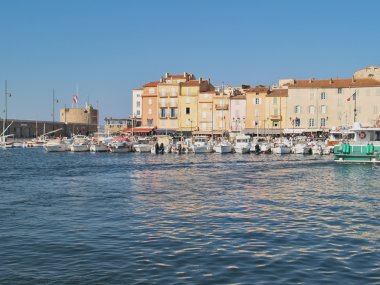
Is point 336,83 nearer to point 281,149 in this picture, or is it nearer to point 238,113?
point 238,113

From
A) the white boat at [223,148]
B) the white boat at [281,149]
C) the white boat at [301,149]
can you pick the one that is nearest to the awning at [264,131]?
the white boat at [223,148]

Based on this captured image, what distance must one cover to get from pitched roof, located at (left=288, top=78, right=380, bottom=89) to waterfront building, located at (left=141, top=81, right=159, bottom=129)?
2895cm

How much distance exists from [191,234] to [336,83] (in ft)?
270

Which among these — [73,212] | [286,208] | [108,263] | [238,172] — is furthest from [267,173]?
[108,263]

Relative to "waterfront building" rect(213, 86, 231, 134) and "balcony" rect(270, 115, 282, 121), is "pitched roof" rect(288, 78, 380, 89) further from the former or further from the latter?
"waterfront building" rect(213, 86, 231, 134)

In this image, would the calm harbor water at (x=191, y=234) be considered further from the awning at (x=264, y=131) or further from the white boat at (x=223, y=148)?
the awning at (x=264, y=131)

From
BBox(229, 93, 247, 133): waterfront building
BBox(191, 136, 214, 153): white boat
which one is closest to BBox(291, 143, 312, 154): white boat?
BBox(191, 136, 214, 153): white boat

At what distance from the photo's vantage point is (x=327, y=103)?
95250 millimetres

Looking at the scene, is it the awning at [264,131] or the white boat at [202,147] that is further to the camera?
the awning at [264,131]

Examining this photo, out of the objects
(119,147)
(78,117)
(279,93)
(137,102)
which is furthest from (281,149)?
(78,117)

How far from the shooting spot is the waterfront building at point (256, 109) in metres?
102

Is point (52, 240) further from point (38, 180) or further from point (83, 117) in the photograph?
point (83, 117)

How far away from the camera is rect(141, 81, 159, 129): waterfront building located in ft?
370

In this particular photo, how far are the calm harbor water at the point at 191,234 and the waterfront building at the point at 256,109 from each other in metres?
67.3
